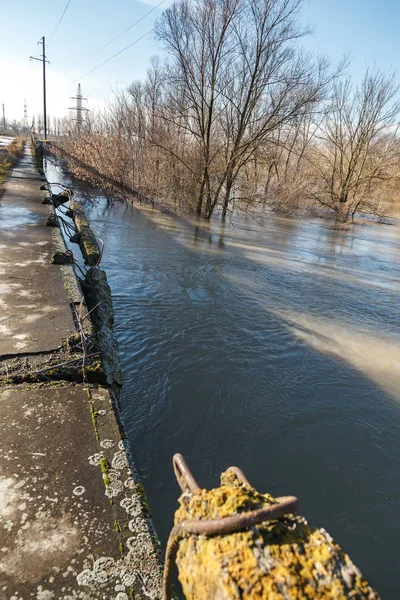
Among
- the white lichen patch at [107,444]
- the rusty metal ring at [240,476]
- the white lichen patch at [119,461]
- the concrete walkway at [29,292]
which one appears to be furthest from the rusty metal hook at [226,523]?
the concrete walkway at [29,292]

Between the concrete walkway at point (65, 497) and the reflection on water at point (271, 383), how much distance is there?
1.08m

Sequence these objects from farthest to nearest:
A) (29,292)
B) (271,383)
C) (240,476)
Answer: (271,383), (29,292), (240,476)

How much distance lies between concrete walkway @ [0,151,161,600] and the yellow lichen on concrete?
2.65ft

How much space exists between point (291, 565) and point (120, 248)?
9.97 m

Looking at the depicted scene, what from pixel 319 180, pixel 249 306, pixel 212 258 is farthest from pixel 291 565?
pixel 319 180

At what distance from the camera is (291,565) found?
0.82 meters

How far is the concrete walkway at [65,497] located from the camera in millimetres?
1490

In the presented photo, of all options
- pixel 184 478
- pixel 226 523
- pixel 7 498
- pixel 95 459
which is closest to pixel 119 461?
pixel 95 459

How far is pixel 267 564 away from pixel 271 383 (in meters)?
3.95

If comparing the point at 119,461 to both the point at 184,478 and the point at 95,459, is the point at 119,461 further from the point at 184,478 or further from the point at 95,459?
the point at 184,478

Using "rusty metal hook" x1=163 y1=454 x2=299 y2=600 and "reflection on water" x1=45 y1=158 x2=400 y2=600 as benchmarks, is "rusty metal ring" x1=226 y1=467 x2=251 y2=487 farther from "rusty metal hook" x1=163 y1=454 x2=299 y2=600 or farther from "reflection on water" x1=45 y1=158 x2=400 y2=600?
"reflection on water" x1=45 y1=158 x2=400 y2=600

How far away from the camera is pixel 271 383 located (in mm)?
4664

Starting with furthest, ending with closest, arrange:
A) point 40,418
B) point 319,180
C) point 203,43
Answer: point 319,180, point 203,43, point 40,418

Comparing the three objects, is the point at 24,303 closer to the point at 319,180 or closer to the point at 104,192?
the point at 104,192
